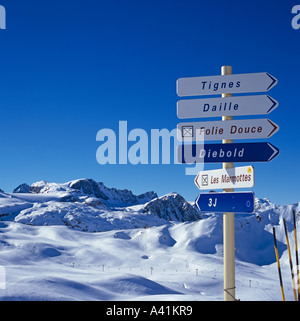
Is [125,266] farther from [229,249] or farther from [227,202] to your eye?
[227,202]

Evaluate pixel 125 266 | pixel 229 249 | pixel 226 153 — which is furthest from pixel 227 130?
pixel 125 266

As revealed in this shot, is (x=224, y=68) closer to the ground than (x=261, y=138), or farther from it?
farther from it

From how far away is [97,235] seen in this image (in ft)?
442

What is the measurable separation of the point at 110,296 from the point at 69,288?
274 inches

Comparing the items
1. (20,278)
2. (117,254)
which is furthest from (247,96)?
(117,254)

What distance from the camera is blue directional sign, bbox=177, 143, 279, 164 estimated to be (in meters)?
6.38

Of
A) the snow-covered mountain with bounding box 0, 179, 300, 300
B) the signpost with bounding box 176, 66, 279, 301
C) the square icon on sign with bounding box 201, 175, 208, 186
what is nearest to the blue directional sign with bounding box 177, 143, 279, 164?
the signpost with bounding box 176, 66, 279, 301

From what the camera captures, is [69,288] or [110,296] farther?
[110,296]

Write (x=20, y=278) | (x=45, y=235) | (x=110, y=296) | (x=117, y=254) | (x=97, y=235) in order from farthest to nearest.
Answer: (x=97, y=235)
(x=45, y=235)
(x=117, y=254)
(x=110, y=296)
(x=20, y=278)

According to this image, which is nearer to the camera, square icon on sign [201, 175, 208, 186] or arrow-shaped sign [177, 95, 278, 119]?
arrow-shaped sign [177, 95, 278, 119]

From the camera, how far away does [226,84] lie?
6641 millimetres

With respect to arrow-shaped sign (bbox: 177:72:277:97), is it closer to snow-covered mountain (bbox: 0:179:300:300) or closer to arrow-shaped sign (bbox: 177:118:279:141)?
arrow-shaped sign (bbox: 177:118:279:141)

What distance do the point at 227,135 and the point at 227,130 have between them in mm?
97
